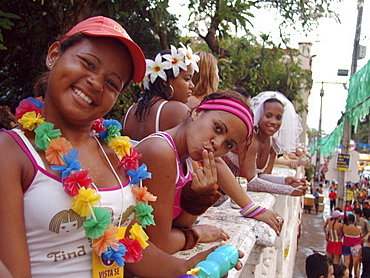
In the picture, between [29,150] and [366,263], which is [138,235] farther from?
[366,263]

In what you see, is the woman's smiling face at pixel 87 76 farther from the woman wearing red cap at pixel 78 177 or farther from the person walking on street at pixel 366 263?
the person walking on street at pixel 366 263

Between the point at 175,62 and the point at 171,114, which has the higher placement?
the point at 175,62

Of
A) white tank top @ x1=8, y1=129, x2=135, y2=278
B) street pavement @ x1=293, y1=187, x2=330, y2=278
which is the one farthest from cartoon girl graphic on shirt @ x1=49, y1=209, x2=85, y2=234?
street pavement @ x1=293, y1=187, x2=330, y2=278

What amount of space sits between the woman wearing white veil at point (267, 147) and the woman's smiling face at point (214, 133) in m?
0.96

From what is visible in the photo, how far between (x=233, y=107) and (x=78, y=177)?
2.69ft

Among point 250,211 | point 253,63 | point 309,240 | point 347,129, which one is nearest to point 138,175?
point 250,211

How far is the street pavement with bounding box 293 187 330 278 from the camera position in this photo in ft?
36.7

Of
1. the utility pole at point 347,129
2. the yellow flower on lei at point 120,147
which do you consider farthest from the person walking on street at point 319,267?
the utility pole at point 347,129

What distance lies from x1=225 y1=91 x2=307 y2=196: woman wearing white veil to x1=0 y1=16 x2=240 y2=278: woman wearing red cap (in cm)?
138

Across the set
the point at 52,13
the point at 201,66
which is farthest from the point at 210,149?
the point at 52,13

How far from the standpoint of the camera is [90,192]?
1139 millimetres

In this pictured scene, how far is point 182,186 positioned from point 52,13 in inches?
139

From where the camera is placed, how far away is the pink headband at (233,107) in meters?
1.67

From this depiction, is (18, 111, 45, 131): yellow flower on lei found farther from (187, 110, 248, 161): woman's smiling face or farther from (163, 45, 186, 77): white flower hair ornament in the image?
(163, 45, 186, 77): white flower hair ornament
